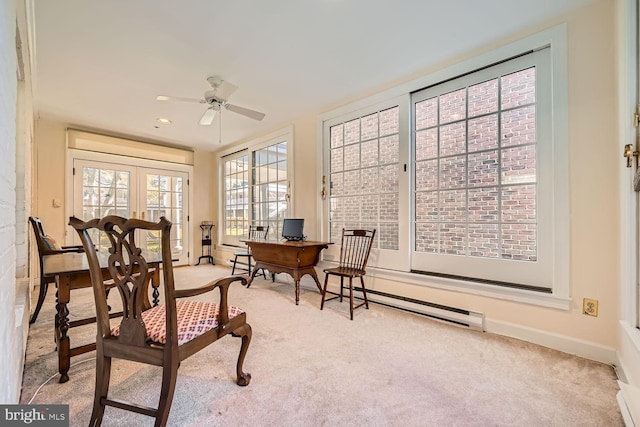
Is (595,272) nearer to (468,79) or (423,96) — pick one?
(468,79)

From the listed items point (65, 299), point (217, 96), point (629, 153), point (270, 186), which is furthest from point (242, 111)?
point (629, 153)

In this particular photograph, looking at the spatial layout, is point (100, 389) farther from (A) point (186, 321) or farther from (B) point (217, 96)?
(B) point (217, 96)

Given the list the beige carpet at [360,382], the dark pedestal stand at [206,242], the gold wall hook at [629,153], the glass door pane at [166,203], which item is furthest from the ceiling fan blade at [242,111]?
the dark pedestal stand at [206,242]

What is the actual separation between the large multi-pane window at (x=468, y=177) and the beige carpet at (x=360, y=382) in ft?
2.14

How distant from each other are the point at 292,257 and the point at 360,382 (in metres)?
1.73

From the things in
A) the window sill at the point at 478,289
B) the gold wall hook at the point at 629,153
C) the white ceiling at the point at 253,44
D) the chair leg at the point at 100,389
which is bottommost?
the chair leg at the point at 100,389

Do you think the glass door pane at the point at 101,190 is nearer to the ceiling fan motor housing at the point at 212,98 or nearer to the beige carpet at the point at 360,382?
the beige carpet at the point at 360,382

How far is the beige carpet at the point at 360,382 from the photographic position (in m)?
1.34

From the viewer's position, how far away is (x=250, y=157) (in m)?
4.96

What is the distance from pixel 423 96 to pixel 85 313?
401 centimetres

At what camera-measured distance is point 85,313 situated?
2.73 meters

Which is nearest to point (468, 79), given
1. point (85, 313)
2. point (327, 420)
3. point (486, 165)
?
point (486, 165)

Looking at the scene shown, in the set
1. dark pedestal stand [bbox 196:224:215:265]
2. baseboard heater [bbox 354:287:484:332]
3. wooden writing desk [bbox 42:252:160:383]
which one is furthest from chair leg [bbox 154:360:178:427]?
dark pedestal stand [bbox 196:224:215:265]

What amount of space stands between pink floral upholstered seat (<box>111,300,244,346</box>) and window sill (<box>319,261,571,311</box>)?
185 cm
